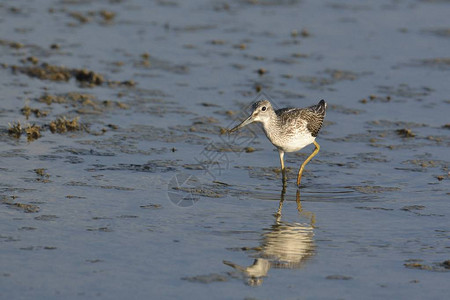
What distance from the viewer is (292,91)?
1562 cm

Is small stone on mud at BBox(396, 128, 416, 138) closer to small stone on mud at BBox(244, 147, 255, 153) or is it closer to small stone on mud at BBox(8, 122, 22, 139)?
small stone on mud at BBox(244, 147, 255, 153)

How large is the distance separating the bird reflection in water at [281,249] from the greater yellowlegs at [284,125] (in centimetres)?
143

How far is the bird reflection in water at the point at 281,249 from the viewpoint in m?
8.34

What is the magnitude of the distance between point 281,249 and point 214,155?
3.61 m

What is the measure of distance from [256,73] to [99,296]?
9721mm

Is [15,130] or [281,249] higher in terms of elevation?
[15,130]

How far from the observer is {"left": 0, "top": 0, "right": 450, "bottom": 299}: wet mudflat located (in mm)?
8289

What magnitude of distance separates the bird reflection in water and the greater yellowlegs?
4.69 ft

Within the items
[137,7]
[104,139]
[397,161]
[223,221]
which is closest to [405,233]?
[223,221]

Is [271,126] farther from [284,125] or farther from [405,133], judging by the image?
[405,133]

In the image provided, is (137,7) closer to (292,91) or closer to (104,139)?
(292,91)

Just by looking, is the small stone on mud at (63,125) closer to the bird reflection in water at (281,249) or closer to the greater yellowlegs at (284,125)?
the greater yellowlegs at (284,125)

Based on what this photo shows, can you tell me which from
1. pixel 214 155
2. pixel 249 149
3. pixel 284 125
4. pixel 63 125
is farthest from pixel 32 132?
pixel 284 125

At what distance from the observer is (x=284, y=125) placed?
11.4m
